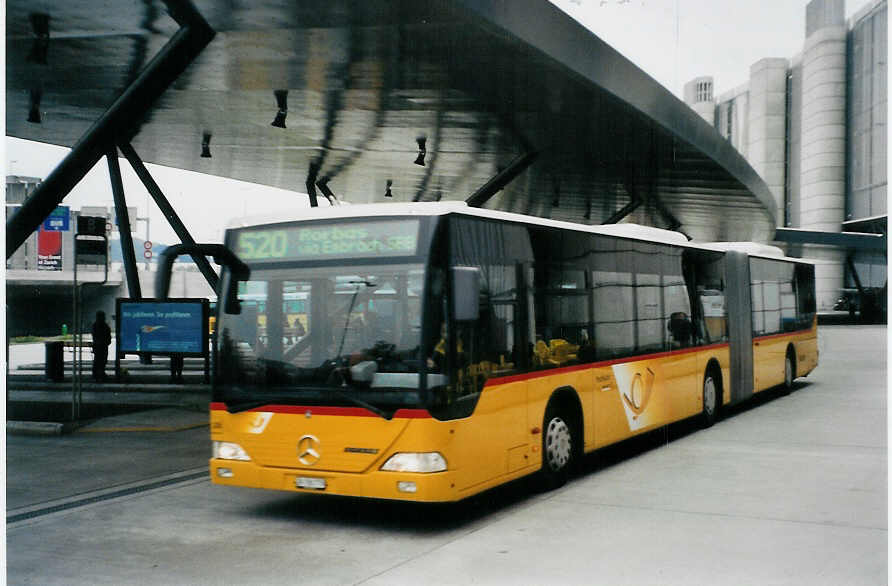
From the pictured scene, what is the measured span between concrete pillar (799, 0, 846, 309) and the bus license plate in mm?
6266

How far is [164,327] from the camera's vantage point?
20.0 meters

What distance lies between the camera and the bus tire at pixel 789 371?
1906 cm

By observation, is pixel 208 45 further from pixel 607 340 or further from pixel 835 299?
pixel 835 299

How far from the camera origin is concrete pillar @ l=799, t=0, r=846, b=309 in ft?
32.6

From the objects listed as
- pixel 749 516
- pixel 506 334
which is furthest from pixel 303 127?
pixel 749 516

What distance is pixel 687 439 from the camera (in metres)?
13.5

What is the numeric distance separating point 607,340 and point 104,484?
5.62m

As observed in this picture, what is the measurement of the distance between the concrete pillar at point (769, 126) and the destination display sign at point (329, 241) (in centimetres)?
549

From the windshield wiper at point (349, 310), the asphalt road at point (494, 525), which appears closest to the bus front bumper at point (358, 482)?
the asphalt road at point (494, 525)

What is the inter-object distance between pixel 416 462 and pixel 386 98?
41.2 feet

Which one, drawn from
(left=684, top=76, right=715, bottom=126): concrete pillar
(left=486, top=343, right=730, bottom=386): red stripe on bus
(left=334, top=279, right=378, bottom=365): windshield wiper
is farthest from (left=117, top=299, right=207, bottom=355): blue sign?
(left=334, top=279, right=378, bottom=365): windshield wiper

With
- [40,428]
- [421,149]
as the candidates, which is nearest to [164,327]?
[40,428]

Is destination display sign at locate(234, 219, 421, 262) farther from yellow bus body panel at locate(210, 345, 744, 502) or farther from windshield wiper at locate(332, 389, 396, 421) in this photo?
yellow bus body panel at locate(210, 345, 744, 502)

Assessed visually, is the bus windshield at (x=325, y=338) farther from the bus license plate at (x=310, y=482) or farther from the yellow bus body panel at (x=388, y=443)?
the bus license plate at (x=310, y=482)
